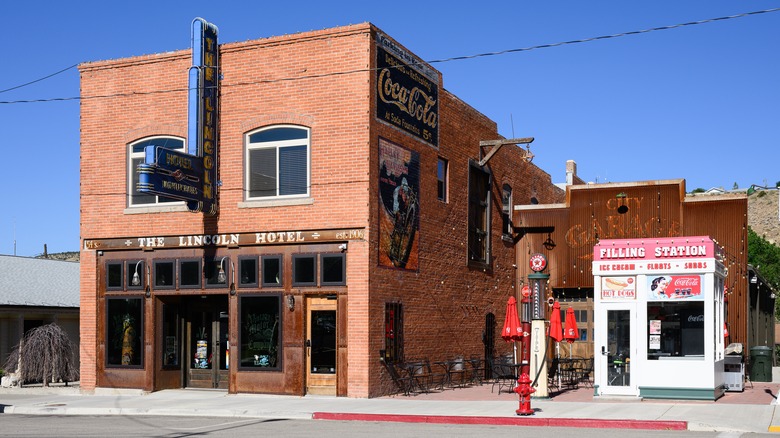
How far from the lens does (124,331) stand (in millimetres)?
24406

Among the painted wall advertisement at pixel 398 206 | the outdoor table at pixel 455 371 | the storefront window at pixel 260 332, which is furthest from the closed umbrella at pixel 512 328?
the storefront window at pixel 260 332

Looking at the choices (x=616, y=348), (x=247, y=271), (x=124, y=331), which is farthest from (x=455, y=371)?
(x=124, y=331)

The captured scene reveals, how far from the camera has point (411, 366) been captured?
935 inches

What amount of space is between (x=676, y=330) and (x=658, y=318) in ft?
1.51

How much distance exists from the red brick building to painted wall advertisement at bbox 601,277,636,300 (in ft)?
16.5

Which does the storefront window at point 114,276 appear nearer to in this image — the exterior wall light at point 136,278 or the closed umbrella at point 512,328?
the exterior wall light at point 136,278

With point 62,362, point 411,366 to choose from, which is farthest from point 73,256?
point 411,366

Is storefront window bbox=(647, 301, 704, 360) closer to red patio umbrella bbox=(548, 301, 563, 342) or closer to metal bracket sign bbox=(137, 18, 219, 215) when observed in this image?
red patio umbrella bbox=(548, 301, 563, 342)

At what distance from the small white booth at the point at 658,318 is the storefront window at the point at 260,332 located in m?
7.50

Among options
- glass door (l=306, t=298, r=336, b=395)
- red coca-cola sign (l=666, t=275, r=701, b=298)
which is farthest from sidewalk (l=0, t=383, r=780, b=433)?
red coca-cola sign (l=666, t=275, r=701, b=298)

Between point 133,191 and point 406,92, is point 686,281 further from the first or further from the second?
point 133,191

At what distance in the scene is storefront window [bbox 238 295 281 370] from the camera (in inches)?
897

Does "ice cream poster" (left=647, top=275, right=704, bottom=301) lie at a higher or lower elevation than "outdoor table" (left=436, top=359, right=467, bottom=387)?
higher

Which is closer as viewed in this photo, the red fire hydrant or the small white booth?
the red fire hydrant
